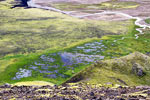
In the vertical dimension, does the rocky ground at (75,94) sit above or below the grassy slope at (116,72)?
above

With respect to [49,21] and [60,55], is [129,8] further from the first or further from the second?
[60,55]

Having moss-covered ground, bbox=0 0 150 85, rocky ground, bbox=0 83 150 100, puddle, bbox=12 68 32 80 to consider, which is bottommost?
puddle, bbox=12 68 32 80

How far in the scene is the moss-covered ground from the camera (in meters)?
41.8

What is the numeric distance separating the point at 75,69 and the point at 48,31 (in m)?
30.5

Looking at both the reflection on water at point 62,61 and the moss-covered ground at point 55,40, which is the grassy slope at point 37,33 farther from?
the reflection on water at point 62,61

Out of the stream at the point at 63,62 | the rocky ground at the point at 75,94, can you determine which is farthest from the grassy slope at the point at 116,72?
the stream at the point at 63,62

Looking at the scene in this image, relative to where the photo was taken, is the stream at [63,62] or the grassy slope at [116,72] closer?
A: the grassy slope at [116,72]

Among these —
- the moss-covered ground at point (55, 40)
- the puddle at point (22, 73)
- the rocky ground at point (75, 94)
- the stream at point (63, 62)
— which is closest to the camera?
the rocky ground at point (75, 94)

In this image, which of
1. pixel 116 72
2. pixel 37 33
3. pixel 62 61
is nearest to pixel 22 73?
pixel 62 61

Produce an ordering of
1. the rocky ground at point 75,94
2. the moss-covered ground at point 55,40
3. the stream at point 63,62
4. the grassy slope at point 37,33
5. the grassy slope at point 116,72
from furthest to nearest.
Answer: the grassy slope at point 37,33 < the moss-covered ground at point 55,40 < the stream at point 63,62 < the grassy slope at point 116,72 < the rocky ground at point 75,94

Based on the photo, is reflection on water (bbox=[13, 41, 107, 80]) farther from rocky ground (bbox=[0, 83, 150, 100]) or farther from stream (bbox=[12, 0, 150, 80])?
rocky ground (bbox=[0, 83, 150, 100])

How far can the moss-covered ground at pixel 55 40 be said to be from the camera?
41.8 metres

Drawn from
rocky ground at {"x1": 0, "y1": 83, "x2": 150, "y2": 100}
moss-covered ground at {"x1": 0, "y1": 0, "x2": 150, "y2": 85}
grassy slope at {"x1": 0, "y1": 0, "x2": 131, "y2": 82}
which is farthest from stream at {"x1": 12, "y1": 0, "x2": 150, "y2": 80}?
rocky ground at {"x1": 0, "y1": 83, "x2": 150, "y2": 100}

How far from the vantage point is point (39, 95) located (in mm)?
17156
